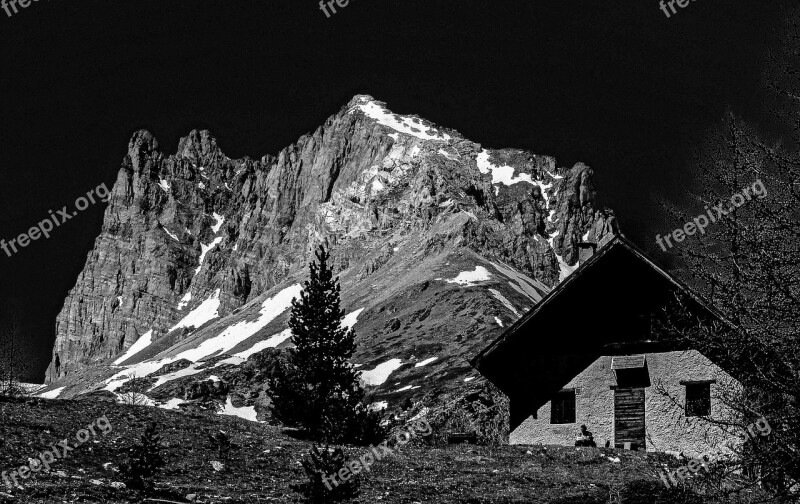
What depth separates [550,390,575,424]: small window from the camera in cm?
2808

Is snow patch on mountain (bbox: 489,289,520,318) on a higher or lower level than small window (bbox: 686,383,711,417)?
higher

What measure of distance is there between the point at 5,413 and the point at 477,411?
2247 cm

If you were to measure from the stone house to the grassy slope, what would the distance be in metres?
2.25

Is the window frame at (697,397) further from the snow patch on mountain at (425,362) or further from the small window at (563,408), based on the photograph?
the snow patch on mountain at (425,362)

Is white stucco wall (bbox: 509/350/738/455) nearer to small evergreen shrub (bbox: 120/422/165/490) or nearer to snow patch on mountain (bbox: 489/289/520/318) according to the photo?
small evergreen shrub (bbox: 120/422/165/490)

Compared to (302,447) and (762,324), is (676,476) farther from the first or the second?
(302,447)

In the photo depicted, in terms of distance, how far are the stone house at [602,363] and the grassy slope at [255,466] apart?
88.6 inches

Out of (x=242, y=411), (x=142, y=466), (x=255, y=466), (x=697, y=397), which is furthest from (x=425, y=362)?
(x=142, y=466)

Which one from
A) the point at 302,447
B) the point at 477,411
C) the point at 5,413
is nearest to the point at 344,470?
the point at 302,447

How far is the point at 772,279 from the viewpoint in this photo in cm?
1271

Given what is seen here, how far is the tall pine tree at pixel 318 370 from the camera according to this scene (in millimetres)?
34719

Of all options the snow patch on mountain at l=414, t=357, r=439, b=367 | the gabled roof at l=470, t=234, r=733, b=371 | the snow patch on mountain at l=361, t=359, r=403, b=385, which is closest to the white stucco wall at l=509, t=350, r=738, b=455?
the gabled roof at l=470, t=234, r=733, b=371

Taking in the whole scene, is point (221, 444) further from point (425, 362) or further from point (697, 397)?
point (425, 362)

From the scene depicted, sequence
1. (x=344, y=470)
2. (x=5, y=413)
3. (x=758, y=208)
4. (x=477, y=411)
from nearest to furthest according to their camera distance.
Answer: (x=758, y=208)
(x=344, y=470)
(x=5, y=413)
(x=477, y=411)
